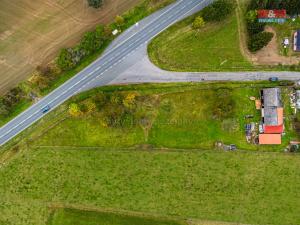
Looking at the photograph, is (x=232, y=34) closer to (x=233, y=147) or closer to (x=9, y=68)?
(x=233, y=147)

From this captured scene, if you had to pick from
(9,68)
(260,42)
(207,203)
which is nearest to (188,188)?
(207,203)

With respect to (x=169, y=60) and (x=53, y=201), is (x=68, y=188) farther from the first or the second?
(x=169, y=60)

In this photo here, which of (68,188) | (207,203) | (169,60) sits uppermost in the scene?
(169,60)

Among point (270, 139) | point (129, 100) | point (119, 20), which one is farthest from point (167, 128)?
point (119, 20)

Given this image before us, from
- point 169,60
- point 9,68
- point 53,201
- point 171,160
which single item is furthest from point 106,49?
point 53,201

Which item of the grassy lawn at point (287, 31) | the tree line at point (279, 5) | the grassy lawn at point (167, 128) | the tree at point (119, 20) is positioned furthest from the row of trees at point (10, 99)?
the grassy lawn at point (287, 31)

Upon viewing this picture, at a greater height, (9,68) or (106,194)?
(9,68)
